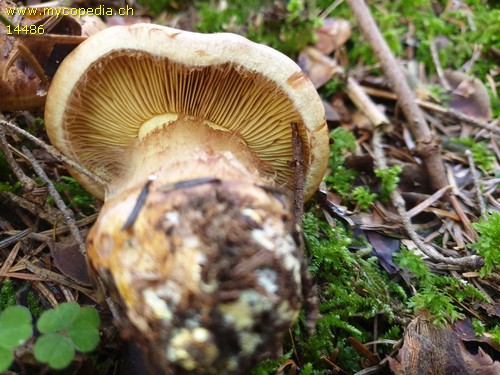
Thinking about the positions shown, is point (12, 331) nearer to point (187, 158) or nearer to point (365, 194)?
point (187, 158)

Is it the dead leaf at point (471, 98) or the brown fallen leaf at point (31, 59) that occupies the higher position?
the brown fallen leaf at point (31, 59)

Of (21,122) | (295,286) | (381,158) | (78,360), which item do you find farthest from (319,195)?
(21,122)

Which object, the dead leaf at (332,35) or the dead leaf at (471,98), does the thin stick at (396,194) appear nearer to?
the dead leaf at (332,35)

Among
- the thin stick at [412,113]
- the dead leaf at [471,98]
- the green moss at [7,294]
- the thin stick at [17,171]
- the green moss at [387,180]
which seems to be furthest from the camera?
the dead leaf at [471,98]

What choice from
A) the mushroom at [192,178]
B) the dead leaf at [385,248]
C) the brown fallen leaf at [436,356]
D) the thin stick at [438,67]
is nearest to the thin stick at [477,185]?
the dead leaf at [385,248]

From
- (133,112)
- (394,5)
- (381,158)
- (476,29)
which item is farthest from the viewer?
(394,5)

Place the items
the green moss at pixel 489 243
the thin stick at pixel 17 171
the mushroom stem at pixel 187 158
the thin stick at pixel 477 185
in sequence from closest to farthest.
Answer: the mushroom stem at pixel 187 158 → the thin stick at pixel 17 171 → the green moss at pixel 489 243 → the thin stick at pixel 477 185

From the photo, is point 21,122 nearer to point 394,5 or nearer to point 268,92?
point 268,92
